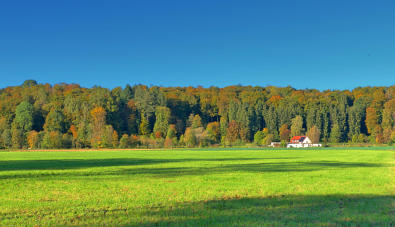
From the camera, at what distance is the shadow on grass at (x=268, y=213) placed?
344 inches

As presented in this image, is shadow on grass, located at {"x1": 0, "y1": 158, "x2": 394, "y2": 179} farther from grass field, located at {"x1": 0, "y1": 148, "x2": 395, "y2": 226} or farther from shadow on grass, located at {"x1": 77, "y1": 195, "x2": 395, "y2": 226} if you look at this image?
shadow on grass, located at {"x1": 77, "y1": 195, "x2": 395, "y2": 226}

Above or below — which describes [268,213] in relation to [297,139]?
above

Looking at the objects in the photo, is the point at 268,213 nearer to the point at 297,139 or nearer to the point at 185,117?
the point at 297,139

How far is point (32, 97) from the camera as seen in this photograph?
148500 mm

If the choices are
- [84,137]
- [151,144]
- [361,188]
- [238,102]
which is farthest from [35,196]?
[238,102]

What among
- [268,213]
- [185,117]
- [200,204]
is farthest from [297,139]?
[268,213]

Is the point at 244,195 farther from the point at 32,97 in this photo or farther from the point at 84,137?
the point at 32,97

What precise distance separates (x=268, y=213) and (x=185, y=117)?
149 m

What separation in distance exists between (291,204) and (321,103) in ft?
477

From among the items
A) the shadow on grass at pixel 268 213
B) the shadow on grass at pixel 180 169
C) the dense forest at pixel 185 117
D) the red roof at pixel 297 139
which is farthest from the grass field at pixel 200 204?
the red roof at pixel 297 139

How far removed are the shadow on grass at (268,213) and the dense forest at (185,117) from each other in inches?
4038

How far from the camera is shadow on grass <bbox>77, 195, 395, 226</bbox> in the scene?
28.7 feet

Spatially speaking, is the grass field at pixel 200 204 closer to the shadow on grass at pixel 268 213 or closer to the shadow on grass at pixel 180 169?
the shadow on grass at pixel 268 213

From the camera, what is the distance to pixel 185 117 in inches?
6230
